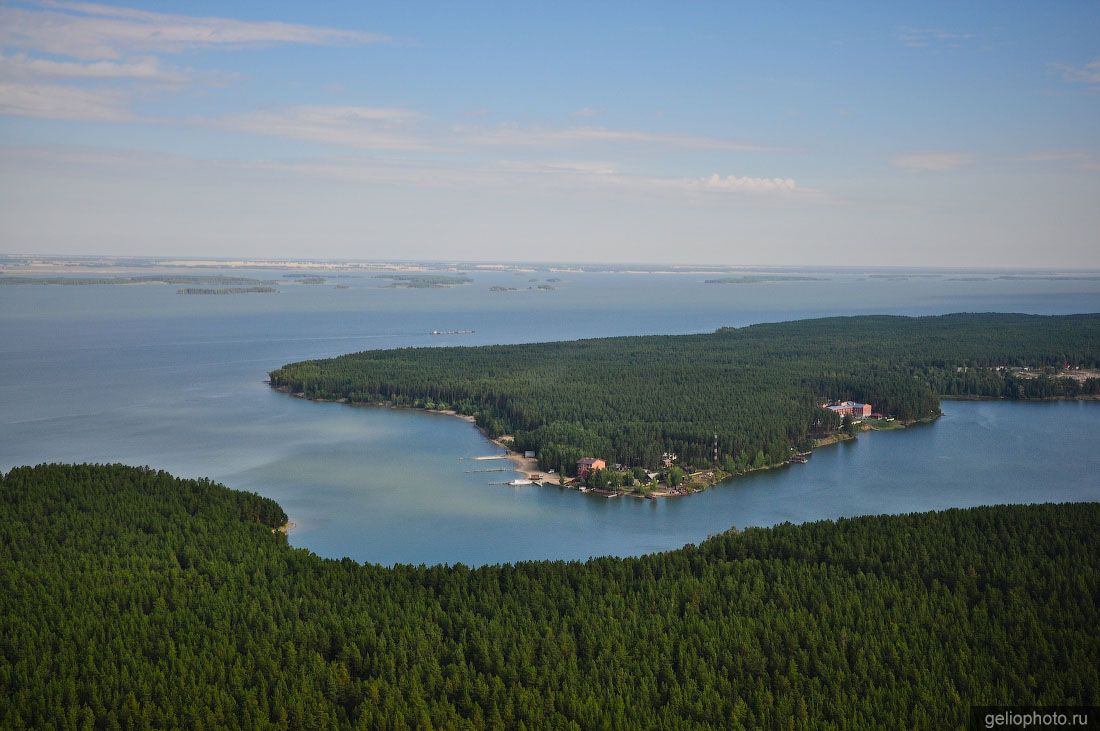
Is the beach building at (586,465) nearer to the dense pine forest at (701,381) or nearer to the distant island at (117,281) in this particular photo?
the dense pine forest at (701,381)

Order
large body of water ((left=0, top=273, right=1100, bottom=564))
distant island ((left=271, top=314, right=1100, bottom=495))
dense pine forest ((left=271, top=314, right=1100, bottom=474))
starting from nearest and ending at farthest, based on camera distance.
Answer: large body of water ((left=0, top=273, right=1100, bottom=564)) < distant island ((left=271, top=314, right=1100, bottom=495)) < dense pine forest ((left=271, top=314, right=1100, bottom=474))

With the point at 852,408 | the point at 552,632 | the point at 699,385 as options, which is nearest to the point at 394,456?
the point at 699,385

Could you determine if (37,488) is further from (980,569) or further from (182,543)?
(980,569)

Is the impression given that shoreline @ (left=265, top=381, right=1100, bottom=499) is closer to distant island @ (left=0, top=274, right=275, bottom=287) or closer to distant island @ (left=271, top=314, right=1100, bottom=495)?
distant island @ (left=271, top=314, right=1100, bottom=495)

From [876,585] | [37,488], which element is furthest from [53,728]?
[876,585]

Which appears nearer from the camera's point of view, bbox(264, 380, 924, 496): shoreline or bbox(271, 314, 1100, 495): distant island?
bbox(264, 380, 924, 496): shoreline

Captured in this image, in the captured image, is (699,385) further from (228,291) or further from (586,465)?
(228,291)

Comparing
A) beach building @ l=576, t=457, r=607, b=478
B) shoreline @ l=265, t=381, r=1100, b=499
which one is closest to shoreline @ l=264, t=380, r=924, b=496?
shoreline @ l=265, t=381, r=1100, b=499
